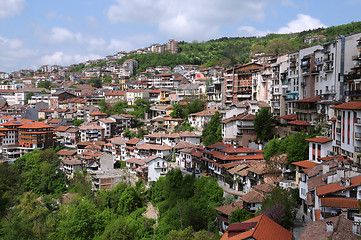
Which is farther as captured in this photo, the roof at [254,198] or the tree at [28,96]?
the tree at [28,96]

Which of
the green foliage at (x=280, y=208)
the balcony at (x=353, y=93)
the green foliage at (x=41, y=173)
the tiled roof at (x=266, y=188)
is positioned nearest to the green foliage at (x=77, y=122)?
the green foliage at (x=41, y=173)

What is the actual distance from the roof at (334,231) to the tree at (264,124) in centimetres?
1780

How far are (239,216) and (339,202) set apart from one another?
625 centimetres

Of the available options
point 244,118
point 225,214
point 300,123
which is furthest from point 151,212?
point 300,123

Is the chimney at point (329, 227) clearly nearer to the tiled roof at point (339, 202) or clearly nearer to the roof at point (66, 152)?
the tiled roof at point (339, 202)

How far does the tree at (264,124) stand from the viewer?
98.9 feet

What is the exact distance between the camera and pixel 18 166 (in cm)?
4197

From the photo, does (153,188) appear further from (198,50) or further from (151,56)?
(198,50)

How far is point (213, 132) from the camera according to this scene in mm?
36219

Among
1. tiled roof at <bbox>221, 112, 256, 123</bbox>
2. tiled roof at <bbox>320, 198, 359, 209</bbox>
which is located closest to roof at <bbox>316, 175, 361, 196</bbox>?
tiled roof at <bbox>320, 198, 359, 209</bbox>

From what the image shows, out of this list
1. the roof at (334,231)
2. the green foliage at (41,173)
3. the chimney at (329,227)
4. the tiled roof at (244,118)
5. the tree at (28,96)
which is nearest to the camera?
the roof at (334,231)

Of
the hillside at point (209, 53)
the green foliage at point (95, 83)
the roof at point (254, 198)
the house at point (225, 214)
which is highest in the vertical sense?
the hillside at point (209, 53)

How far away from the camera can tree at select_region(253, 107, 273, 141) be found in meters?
30.2

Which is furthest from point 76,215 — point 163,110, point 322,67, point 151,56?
point 151,56
